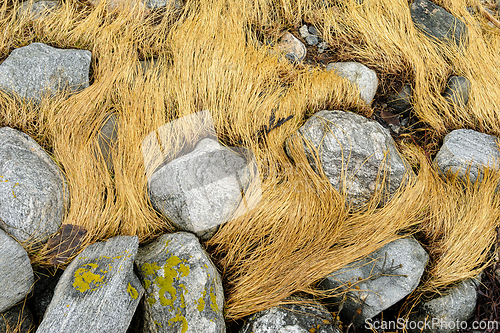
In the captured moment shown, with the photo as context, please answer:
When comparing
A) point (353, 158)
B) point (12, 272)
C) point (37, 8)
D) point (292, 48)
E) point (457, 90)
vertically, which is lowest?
point (12, 272)

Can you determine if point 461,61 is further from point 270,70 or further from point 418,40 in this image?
point 270,70

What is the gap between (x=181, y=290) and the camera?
1414 mm

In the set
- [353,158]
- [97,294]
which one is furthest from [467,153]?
[97,294]

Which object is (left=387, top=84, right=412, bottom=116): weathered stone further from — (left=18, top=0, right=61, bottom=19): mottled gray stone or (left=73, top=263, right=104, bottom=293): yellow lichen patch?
(left=18, top=0, right=61, bottom=19): mottled gray stone

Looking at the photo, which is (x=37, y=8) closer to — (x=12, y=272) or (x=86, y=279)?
(x=12, y=272)

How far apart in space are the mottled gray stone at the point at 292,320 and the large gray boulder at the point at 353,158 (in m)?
0.66

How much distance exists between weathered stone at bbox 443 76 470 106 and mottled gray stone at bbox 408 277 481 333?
1243mm

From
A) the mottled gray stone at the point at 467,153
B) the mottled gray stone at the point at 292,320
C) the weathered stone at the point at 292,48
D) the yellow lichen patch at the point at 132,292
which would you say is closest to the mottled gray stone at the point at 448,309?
the mottled gray stone at the point at 292,320

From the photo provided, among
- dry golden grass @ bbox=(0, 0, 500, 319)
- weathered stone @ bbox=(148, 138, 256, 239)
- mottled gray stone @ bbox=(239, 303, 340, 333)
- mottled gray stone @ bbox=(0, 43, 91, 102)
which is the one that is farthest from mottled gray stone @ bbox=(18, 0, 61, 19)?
mottled gray stone @ bbox=(239, 303, 340, 333)

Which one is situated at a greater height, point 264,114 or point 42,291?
point 264,114

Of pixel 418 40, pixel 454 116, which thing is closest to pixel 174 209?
pixel 454 116

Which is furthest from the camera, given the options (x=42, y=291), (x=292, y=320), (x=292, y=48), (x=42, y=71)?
(x=292, y=48)

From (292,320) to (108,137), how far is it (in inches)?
58.4

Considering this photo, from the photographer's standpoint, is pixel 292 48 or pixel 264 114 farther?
pixel 292 48
